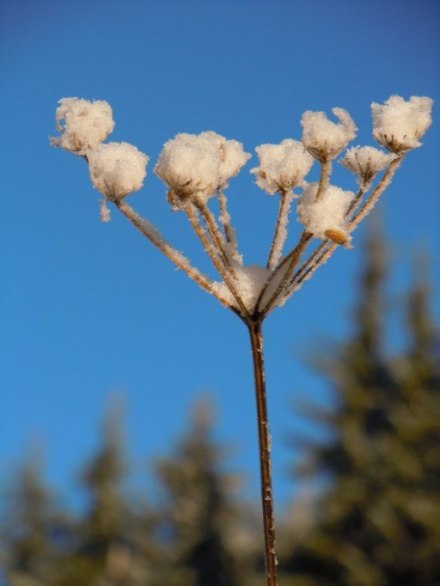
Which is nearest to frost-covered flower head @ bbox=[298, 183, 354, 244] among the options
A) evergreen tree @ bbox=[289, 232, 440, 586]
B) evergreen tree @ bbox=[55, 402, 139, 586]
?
evergreen tree @ bbox=[289, 232, 440, 586]

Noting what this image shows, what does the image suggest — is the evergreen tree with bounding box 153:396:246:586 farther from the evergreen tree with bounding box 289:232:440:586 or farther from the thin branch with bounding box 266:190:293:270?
the thin branch with bounding box 266:190:293:270

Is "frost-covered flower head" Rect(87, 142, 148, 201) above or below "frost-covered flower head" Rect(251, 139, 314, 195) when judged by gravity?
below

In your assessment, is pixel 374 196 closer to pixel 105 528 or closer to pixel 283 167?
pixel 283 167

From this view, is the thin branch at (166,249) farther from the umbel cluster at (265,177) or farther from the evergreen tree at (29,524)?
the evergreen tree at (29,524)

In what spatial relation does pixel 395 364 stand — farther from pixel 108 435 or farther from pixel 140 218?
pixel 140 218

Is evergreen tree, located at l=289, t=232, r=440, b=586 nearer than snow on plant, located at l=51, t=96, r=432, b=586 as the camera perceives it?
No

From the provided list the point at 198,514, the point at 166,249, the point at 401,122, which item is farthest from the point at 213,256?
the point at 198,514

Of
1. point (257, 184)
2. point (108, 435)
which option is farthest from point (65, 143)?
point (108, 435)

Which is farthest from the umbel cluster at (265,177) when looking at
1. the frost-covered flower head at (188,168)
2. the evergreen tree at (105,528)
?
the evergreen tree at (105,528)
